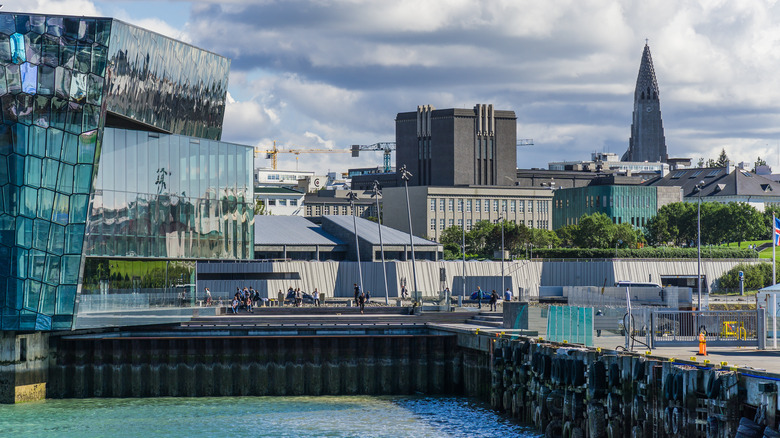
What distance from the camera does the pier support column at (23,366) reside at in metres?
47.7

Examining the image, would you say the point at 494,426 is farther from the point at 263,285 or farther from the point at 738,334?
the point at 263,285

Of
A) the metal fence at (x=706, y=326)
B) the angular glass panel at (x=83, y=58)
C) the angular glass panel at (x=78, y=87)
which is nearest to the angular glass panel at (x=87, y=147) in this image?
the angular glass panel at (x=78, y=87)

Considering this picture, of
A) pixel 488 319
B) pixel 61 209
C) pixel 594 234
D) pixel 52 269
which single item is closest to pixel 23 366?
pixel 52 269

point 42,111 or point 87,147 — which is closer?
point 42,111

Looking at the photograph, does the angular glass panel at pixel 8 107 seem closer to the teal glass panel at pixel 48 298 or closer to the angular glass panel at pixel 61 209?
the angular glass panel at pixel 61 209

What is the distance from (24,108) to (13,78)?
4.10 feet

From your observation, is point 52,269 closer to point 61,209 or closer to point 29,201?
point 61,209

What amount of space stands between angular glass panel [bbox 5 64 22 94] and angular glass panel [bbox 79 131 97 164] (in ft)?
10.4

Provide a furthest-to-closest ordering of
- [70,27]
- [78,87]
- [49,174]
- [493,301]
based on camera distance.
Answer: [493,301] → [78,87] → [49,174] → [70,27]

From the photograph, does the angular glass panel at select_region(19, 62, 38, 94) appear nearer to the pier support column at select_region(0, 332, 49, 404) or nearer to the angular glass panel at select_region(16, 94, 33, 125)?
the angular glass panel at select_region(16, 94, 33, 125)

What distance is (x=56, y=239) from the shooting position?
154 feet

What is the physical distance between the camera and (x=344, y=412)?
46.3 m

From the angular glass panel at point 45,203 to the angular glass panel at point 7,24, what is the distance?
21.1 ft

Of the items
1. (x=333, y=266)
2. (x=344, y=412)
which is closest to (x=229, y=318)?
(x=344, y=412)
